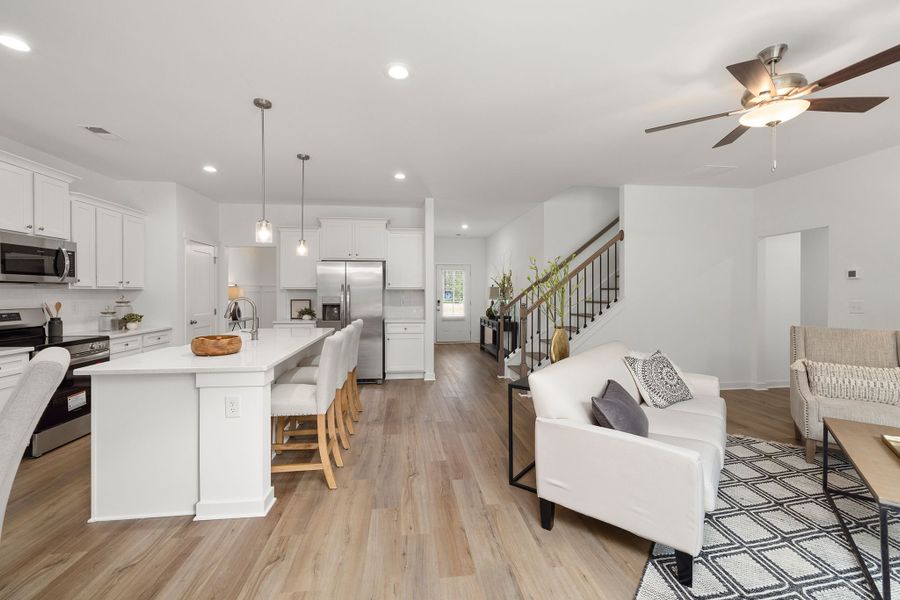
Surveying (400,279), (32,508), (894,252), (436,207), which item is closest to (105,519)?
(32,508)

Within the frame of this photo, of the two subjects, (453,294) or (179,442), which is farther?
(453,294)

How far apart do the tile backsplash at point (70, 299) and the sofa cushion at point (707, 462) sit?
5.16 m

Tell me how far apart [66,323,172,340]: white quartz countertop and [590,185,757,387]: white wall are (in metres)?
5.19

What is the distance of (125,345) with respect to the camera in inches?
164

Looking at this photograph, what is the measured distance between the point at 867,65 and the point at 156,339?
6.12 m

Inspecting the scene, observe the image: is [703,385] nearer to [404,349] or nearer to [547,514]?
[547,514]

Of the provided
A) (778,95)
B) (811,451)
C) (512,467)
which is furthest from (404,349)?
(778,95)

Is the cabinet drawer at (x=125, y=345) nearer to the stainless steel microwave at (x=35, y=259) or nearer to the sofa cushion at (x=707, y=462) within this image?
the stainless steel microwave at (x=35, y=259)

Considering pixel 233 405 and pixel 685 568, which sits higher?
pixel 233 405

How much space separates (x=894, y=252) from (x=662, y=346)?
2289 mm

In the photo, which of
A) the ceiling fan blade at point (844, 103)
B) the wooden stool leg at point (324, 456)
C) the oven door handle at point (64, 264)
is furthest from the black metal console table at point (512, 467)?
the oven door handle at point (64, 264)

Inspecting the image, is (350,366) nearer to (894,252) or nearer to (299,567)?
(299,567)

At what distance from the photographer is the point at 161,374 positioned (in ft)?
7.36

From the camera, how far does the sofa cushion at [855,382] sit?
290 centimetres
